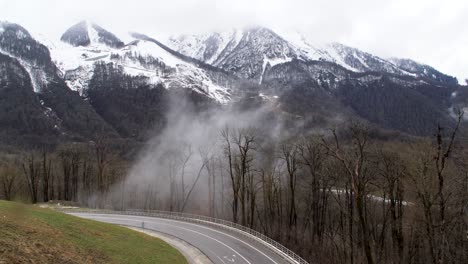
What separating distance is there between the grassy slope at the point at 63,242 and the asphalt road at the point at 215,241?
564 cm

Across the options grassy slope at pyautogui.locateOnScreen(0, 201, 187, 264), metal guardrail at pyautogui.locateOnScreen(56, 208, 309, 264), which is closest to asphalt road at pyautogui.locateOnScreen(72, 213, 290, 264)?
metal guardrail at pyautogui.locateOnScreen(56, 208, 309, 264)

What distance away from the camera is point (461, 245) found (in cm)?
4528

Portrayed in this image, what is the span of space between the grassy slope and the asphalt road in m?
5.64

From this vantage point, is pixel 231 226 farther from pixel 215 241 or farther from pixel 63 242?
pixel 63 242

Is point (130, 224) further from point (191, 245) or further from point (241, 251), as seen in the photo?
point (241, 251)

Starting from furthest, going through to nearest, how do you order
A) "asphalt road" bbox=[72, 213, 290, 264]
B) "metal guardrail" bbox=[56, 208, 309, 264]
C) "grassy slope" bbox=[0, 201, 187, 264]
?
"metal guardrail" bbox=[56, 208, 309, 264], "asphalt road" bbox=[72, 213, 290, 264], "grassy slope" bbox=[0, 201, 187, 264]

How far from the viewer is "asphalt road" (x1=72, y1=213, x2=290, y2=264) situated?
4100cm

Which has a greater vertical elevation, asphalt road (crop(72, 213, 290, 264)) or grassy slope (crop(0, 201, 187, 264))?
grassy slope (crop(0, 201, 187, 264))

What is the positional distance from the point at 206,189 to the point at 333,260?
7357cm

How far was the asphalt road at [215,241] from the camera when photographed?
135 feet

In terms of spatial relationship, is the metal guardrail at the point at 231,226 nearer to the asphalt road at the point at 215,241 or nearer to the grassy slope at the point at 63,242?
the asphalt road at the point at 215,241

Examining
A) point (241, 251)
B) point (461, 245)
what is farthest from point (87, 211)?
point (461, 245)

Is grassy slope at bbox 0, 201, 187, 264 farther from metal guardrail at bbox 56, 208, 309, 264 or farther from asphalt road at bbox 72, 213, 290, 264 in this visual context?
metal guardrail at bbox 56, 208, 309, 264

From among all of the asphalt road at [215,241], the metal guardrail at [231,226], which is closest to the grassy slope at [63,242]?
the asphalt road at [215,241]
